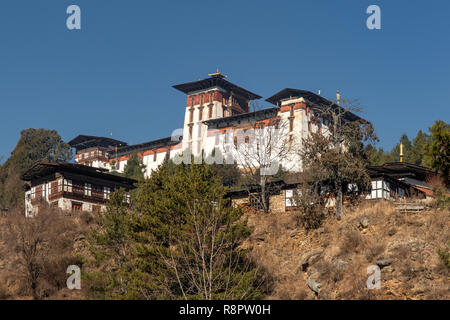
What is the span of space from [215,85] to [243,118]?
40.8ft

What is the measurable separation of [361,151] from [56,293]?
967 inches

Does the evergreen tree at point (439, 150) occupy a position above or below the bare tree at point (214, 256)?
above

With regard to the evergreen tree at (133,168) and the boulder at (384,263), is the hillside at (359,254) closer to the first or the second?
the boulder at (384,263)

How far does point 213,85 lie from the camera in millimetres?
114000


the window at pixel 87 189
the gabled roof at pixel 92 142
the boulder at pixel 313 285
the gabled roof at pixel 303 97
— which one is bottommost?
the boulder at pixel 313 285

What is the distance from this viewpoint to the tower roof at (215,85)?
113 m

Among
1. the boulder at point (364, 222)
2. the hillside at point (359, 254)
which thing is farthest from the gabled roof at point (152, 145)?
the boulder at point (364, 222)

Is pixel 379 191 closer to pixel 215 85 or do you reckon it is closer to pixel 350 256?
pixel 350 256

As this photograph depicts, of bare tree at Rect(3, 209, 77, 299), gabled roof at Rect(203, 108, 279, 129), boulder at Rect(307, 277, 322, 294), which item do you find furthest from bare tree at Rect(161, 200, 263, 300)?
gabled roof at Rect(203, 108, 279, 129)

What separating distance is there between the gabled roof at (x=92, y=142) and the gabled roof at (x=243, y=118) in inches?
1017

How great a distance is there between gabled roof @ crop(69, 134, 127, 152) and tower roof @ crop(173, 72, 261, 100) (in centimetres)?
1866

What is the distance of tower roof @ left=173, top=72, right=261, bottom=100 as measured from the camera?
371 ft

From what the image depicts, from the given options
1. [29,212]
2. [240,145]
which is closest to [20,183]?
[29,212]
